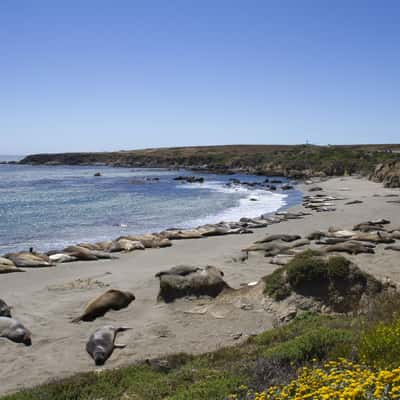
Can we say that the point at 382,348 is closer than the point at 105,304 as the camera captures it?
Yes

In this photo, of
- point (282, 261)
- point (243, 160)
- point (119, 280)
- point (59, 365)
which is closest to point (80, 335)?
point (59, 365)

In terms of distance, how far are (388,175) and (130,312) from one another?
1649 inches

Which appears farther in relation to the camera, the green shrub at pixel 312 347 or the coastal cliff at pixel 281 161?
the coastal cliff at pixel 281 161

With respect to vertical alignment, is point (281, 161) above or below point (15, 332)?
above

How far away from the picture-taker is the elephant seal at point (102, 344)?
8281mm

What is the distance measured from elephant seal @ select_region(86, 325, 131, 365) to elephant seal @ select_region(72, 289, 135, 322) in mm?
1117

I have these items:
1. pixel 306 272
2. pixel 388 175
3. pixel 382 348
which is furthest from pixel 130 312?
pixel 388 175

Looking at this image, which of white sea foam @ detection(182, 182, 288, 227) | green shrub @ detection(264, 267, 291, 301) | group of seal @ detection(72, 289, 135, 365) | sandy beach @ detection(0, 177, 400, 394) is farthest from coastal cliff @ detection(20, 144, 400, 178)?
group of seal @ detection(72, 289, 135, 365)

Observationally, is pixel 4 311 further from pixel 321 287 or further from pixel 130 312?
pixel 321 287

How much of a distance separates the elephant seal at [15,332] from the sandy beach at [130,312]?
0.14 meters

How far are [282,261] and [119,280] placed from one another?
4.93 m

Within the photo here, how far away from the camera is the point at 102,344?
340 inches

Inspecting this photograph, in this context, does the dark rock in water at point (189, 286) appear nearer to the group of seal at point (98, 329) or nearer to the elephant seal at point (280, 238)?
the group of seal at point (98, 329)

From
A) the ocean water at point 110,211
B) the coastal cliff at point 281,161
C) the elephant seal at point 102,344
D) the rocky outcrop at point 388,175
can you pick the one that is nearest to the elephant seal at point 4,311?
the elephant seal at point 102,344
